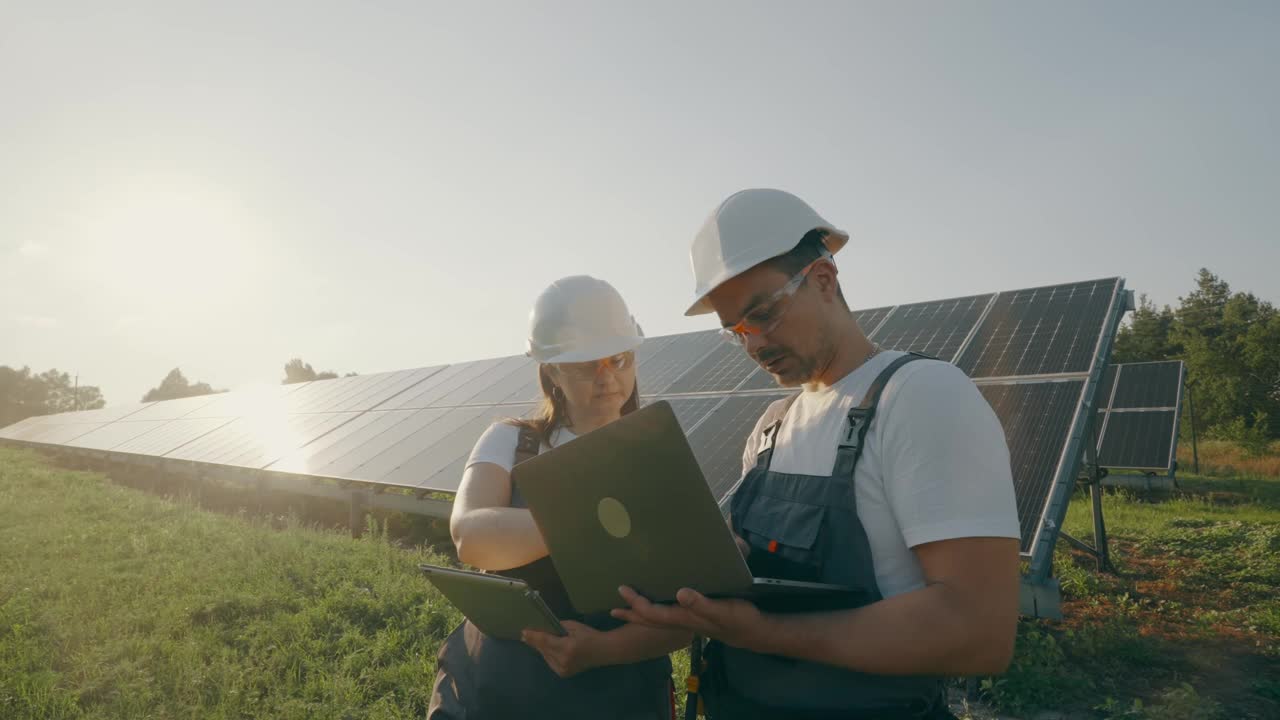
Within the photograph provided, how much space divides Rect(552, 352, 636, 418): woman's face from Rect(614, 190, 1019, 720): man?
612mm

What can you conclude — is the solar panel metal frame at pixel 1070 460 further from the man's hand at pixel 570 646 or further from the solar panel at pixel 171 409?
the solar panel at pixel 171 409

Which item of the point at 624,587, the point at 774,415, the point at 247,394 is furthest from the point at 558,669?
the point at 247,394

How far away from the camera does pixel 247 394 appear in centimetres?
2569

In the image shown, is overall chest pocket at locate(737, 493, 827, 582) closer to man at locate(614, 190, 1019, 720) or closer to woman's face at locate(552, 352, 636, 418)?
man at locate(614, 190, 1019, 720)

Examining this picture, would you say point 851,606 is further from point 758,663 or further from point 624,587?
point 624,587

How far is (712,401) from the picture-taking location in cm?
849

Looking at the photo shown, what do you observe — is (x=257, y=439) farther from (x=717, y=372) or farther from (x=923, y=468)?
(x=923, y=468)

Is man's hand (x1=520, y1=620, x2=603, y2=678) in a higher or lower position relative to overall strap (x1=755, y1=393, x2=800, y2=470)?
lower

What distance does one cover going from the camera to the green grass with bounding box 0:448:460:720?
4.69 m

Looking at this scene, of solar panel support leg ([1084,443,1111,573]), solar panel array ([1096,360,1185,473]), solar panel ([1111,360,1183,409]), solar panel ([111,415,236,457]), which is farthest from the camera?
solar panel ([111,415,236,457])

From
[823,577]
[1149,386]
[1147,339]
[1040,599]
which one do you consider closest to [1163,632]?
[1040,599]

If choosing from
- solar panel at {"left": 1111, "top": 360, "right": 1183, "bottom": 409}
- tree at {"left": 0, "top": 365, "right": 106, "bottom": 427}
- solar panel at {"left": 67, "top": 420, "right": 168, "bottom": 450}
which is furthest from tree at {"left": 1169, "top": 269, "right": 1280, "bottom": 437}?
tree at {"left": 0, "top": 365, "right": 106, "bottom": 427}

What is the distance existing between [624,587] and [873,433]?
0.75m

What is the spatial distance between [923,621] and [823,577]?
1.04 ft
